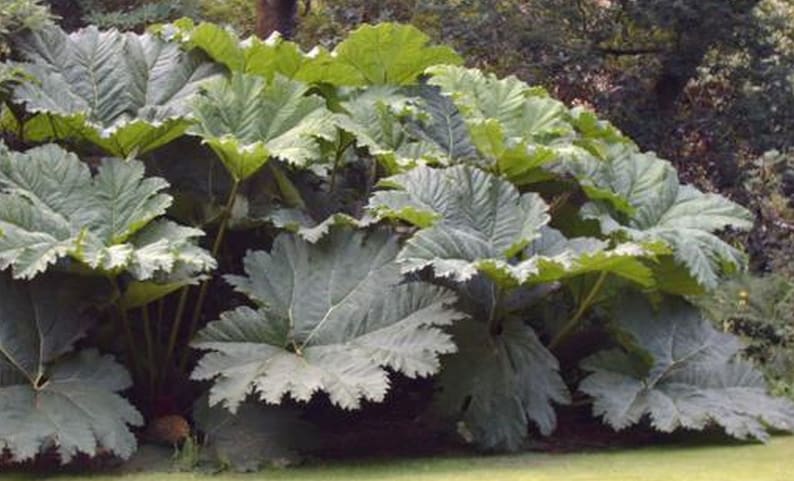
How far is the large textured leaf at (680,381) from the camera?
4496 millimetres

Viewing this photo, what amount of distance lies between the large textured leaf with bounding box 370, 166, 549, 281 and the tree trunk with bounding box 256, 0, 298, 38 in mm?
4259

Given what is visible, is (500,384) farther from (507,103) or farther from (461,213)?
(507,103)

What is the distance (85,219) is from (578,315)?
77.7 inches

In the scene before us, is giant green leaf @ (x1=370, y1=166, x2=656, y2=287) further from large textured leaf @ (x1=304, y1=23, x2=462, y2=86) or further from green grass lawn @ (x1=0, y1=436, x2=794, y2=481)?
large textured leaf @ (x1=304, y1=23, x2=462, y2=86)

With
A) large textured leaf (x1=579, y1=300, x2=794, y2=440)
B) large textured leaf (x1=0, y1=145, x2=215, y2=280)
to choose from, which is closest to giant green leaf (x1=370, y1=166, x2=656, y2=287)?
large textured leaf (x1=579, y1=300, x2=794, y2=440)

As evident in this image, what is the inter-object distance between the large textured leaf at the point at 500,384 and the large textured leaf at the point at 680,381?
22 centimetres

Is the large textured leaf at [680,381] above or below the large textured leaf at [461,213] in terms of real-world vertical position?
below

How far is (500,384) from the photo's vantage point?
4.38 metres

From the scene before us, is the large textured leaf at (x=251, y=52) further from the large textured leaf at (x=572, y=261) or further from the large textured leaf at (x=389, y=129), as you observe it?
the large textured leaf at (x=572, y=261)

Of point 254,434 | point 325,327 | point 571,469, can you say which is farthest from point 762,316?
point 254,434

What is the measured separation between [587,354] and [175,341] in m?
1.74

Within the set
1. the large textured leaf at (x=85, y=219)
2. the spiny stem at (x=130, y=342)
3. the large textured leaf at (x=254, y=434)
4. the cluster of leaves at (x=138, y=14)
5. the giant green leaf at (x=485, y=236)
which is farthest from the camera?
the cluster of leaves at (x=138, y=14)

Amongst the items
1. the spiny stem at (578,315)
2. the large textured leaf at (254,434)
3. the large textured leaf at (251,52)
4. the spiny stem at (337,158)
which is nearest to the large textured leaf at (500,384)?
the spiny stem at (578,315)

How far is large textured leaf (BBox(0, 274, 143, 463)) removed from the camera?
3.74 metres
